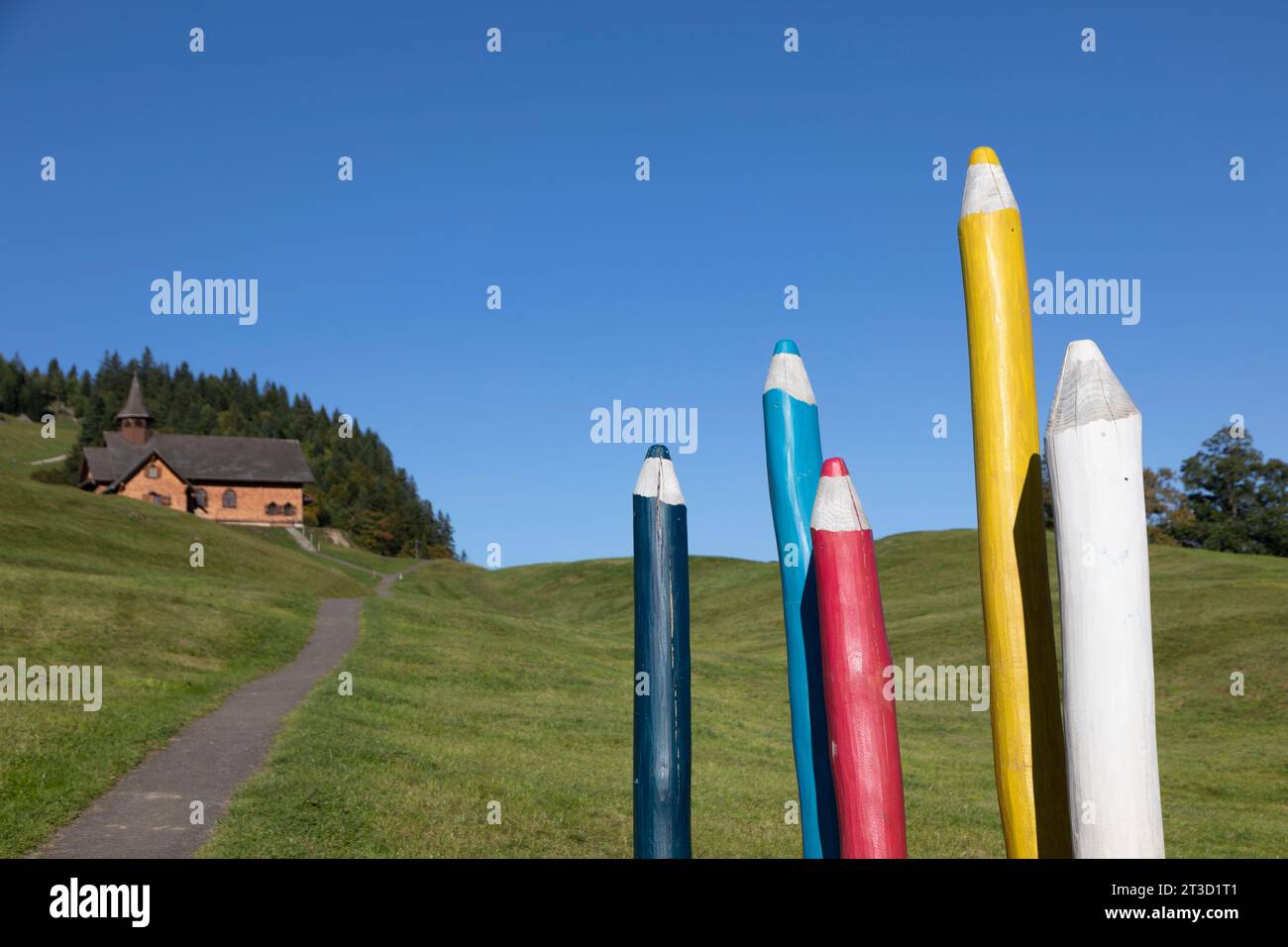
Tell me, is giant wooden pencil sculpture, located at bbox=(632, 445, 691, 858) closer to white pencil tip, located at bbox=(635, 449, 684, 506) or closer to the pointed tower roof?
white pencil tip, located at bbox=(635, 449, 684, 506)

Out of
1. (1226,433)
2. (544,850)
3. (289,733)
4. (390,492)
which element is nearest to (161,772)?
(289,733)

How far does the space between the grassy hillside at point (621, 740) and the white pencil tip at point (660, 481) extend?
24.8ft

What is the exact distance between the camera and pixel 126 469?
3912 inches

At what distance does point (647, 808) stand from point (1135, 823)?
2.77 metres

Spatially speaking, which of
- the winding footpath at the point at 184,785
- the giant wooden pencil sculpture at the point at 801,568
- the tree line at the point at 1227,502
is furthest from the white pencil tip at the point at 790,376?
the tree line at the point at 1227,502

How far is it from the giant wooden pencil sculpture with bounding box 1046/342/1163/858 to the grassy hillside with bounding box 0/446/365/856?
11569 millimetres

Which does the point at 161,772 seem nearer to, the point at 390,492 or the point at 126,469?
the point at 126,469

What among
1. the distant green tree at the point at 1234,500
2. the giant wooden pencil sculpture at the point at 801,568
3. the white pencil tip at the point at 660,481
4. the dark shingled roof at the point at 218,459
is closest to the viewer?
the giant wooden pencil sculpture at the point at 801,568

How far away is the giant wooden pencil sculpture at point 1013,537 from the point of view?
16.8 feet

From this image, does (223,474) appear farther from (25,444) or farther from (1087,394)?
(1087,394)

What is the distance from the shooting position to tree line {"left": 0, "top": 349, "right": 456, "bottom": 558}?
131 metres

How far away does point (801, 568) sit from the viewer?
618 centimetres

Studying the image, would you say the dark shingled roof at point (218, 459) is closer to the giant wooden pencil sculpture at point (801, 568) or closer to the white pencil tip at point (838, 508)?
the giant wooden pencil sculpture at point (801, 568)
